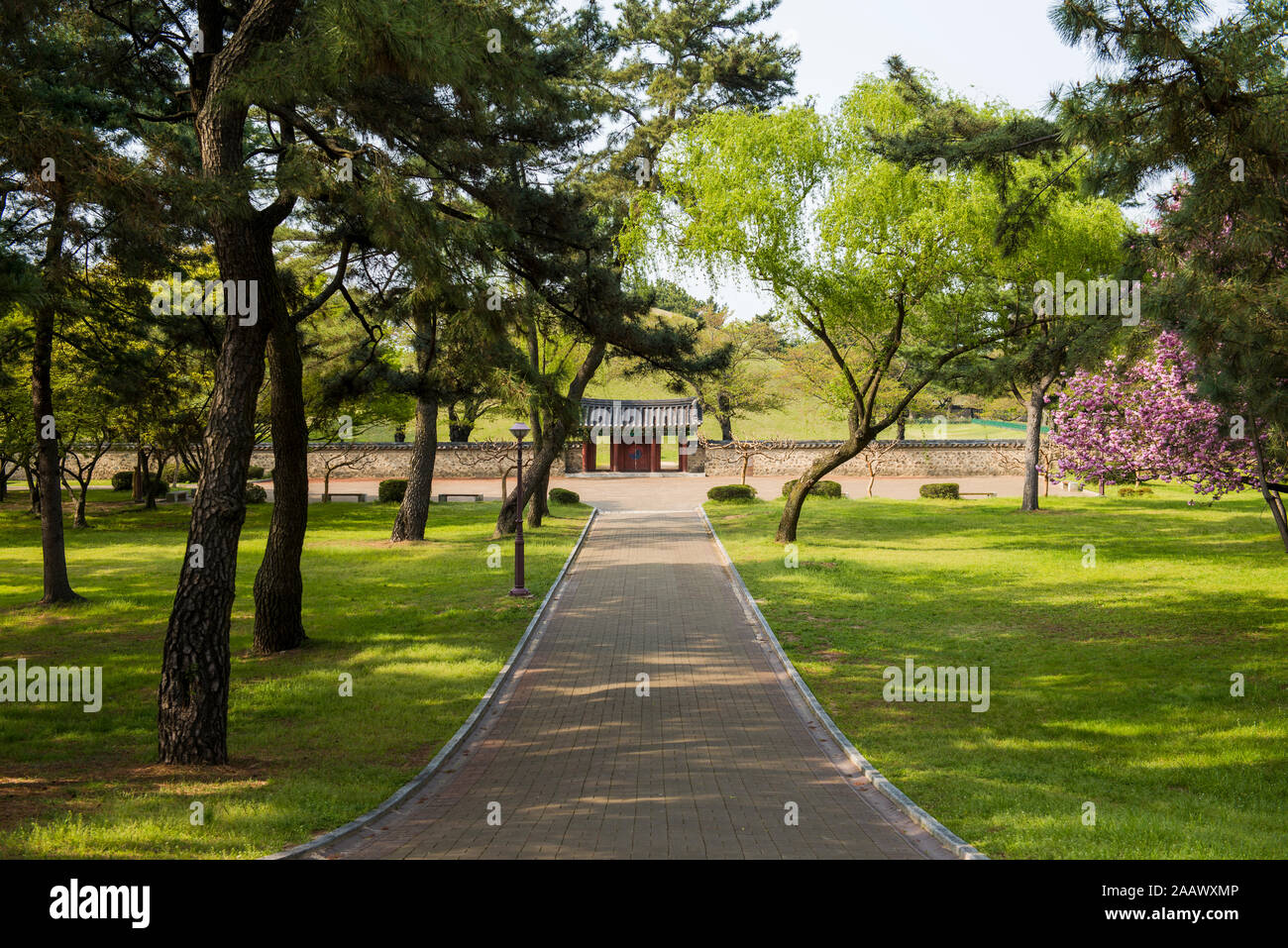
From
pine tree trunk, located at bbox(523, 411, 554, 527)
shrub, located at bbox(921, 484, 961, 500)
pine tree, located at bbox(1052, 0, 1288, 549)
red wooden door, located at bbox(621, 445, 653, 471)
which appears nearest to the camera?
pine tree, located at bbox(1052, 0, 1288, 549)

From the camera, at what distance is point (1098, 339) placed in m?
10.7

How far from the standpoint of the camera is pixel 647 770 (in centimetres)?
867

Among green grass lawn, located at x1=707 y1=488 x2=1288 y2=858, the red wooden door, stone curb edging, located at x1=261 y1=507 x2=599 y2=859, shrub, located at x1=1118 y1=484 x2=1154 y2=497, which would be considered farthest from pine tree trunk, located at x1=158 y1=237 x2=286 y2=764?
the red wooden door

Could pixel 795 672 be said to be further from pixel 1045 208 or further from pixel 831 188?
pixel 831 188

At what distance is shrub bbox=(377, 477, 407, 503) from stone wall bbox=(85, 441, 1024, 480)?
12599 millimetres

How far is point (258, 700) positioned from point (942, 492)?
34135mm

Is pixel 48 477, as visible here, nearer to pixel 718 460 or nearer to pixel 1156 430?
pixel 1156 430

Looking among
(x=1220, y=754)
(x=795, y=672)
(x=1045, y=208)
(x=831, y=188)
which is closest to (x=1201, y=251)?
(x=1045, y=208)

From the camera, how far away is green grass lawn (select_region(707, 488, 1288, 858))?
24.4 feet

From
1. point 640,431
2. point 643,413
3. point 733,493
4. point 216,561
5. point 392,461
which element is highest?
point 643,413

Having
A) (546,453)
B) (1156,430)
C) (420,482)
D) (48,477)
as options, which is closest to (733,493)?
(546,453)

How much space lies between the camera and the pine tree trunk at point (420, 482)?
84.6 feet

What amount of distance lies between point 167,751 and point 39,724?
265 cm

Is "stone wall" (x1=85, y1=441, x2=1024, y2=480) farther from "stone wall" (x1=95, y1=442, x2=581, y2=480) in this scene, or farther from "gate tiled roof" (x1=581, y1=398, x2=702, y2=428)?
"gate tiled roof" (x1=581, y1=398, x2=702, y2=428)
